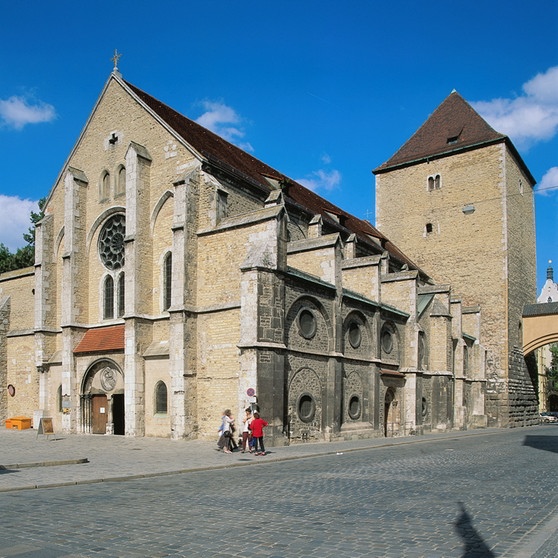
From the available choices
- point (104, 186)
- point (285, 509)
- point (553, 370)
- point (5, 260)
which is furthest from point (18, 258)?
point (553, 370)

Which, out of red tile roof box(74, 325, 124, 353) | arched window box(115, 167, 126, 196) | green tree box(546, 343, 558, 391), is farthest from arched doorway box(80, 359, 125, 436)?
green tree box(546, 343, 558, 391)

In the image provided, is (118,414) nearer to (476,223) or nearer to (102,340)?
(102,340)

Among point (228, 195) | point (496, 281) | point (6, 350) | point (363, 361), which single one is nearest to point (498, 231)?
point (496, 281)

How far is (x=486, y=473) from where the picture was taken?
41.7ft

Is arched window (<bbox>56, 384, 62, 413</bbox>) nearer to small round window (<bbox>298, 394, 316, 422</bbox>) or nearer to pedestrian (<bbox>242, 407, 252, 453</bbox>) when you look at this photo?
small round window (<bbox>298, 394, 316, 422</bbox>)

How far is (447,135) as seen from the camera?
45.7 meters

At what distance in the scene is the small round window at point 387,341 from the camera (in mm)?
28234

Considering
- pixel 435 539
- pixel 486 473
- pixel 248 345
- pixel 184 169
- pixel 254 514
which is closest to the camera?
pixel 435 539

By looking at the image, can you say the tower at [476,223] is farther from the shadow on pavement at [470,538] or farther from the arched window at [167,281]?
the shadow on pavement at [470,538]

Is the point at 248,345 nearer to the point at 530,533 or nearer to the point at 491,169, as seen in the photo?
the point at 530,533

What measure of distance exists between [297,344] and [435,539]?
49.2 feet

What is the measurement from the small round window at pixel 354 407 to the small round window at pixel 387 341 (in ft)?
12.4

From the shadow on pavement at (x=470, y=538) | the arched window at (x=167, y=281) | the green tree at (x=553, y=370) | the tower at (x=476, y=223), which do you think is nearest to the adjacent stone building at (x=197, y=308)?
the arched window at (x=167, y=281)

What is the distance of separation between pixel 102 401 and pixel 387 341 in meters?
12.6
